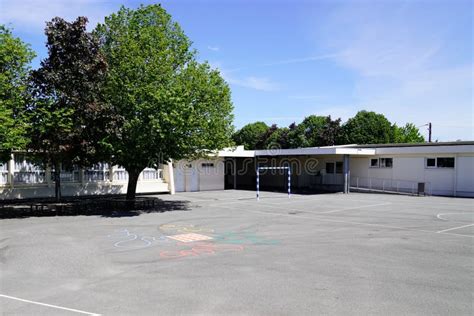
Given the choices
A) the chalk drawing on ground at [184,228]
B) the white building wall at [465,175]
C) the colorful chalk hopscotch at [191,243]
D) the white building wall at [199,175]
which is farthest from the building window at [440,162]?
the chalk drawing on ground at [184,228]

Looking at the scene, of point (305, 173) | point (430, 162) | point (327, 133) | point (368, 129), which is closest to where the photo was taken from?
point (430, 162)

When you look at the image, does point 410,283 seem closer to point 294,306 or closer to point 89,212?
point 294,306

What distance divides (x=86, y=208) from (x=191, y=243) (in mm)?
9648

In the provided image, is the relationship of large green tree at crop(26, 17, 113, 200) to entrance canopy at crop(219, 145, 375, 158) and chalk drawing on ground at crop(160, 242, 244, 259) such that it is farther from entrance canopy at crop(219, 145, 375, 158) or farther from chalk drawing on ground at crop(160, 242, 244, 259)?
entrance canopy at crop(219, 145, 375, 158)

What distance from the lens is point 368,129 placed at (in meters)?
52.8

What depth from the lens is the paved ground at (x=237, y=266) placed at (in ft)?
21.3

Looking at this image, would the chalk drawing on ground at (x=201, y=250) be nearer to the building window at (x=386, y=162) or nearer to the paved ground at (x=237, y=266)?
the paved ground at (x=237, y=266)

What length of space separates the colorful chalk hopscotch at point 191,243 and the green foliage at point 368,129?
42.6 m

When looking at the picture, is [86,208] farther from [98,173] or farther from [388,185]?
[388,185]

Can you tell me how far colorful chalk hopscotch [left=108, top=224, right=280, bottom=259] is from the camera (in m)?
10.5

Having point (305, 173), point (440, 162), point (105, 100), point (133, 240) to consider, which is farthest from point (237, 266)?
point (305, 173)

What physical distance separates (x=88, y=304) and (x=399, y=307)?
15.9 ft

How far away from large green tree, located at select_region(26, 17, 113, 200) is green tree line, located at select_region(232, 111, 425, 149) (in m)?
31.0

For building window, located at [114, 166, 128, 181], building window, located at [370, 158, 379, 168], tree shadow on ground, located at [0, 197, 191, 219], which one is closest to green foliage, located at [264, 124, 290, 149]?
building window, located at [370, 158, 379, 168]
